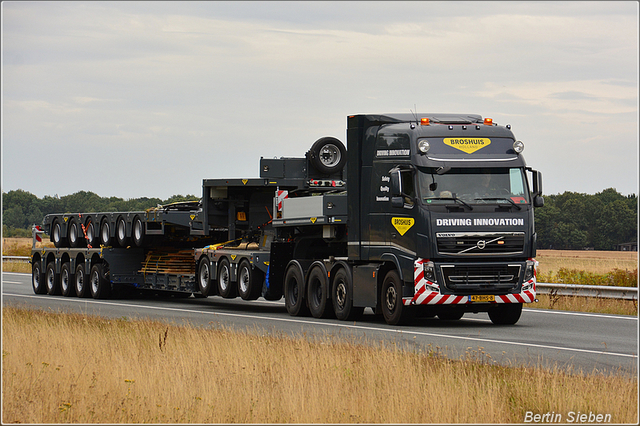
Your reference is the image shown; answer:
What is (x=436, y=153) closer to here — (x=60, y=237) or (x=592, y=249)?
(x=60, y=237)

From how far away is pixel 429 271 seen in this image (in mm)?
16375

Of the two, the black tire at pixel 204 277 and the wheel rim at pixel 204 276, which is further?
the wheel rim at pixel 204 276

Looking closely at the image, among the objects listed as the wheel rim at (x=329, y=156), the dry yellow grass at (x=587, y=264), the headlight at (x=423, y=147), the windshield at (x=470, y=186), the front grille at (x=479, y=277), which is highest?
the wheel rim at (x=329, y=156)

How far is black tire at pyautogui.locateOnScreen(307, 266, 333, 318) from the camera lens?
19.0 metres

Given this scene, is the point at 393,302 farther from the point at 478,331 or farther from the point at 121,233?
the point at 121,233

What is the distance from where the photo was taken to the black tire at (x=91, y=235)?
28.0 m

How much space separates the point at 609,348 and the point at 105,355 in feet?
23.7

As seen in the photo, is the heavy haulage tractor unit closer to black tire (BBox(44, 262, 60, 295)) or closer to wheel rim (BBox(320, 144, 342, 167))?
wheel rim (BBox(320, 144, 342, 167))

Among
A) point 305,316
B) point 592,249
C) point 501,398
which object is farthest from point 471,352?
point 592,249

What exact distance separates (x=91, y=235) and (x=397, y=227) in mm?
13876

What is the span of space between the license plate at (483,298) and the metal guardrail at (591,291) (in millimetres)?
4933

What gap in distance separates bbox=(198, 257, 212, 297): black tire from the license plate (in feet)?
27.3

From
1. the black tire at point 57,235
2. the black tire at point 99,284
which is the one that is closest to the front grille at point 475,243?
the black tire at point 99,284

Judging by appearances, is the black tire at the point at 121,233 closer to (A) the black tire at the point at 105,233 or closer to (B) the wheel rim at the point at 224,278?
(A) the black tire at the point at 105,233
